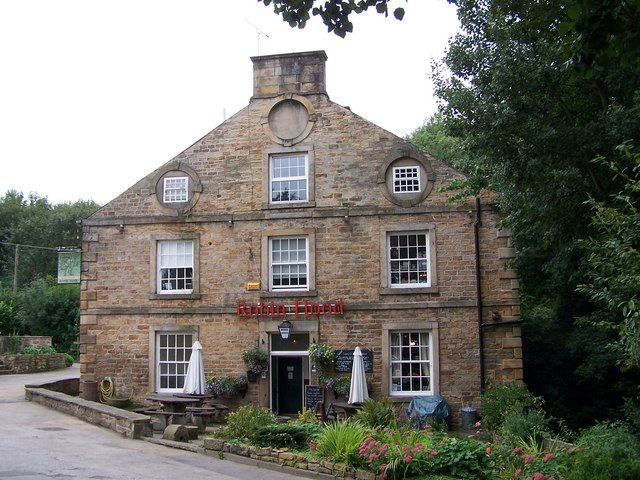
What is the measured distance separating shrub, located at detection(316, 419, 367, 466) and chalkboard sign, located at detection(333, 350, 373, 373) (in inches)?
247

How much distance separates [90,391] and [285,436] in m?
8.76

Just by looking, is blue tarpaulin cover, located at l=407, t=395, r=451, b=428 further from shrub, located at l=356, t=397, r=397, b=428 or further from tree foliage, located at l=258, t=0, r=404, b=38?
tree foliage, located at l=258, t=0, r=404, b=38

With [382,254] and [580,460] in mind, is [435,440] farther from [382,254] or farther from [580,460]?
[382,254]

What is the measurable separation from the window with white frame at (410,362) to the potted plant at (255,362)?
337cm

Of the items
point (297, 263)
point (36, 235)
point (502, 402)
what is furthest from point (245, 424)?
point (36, 235)

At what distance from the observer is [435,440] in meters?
12.8

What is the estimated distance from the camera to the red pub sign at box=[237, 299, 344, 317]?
19859mm

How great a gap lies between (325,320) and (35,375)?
17057 mm

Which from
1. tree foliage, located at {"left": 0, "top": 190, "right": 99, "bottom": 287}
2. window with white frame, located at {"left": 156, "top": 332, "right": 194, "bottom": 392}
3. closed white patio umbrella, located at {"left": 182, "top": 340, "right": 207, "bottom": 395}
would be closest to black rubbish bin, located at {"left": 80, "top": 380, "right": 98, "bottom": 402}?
window with white frame, located at {"left": 156, "top": 332, "right": 194, "bottom": 392}

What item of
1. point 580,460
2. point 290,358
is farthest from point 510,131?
point 290,358

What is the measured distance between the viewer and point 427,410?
1822 centimetres

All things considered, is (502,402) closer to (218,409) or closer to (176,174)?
(218,409)

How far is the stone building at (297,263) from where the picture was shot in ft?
63.6

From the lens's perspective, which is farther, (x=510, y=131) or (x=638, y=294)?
(x=510, y=131)
